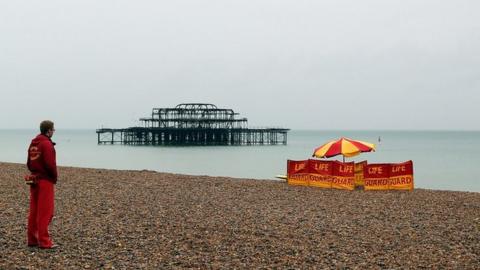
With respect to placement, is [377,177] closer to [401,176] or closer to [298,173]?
[401,176]

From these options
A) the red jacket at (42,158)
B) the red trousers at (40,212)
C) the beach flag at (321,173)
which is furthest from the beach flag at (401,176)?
the red jacket at (42,158)

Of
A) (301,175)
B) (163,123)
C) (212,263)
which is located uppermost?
(163,123)

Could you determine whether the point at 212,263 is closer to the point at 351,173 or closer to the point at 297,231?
the point at 297,231

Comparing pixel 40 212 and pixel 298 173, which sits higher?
pixel 298 173

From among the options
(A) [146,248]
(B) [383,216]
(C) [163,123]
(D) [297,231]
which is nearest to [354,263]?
(D) [297,231]

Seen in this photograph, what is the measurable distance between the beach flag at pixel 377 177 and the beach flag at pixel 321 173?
40.4 inches

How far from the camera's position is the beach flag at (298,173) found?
17.8m

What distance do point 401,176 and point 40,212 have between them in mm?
12042

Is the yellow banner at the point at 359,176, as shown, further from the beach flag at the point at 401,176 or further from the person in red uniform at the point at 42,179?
the person in red uniform at the point at 42,179

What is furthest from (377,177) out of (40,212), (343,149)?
(40,212)

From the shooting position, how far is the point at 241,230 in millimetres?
9305

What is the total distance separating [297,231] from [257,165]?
144 ft

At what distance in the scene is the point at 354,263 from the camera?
24.1 ft

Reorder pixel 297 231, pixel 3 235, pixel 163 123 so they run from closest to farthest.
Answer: pixel 3 235, pixel 297 231, pixel 163 123
